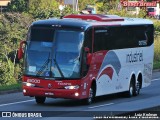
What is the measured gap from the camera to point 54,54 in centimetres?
2238

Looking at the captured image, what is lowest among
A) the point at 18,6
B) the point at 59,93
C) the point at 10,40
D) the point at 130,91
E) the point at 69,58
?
the point at 18,6

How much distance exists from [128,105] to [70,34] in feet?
10.6

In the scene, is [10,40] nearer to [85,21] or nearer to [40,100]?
[40,100]

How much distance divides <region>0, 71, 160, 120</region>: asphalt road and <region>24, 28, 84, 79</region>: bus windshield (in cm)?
116

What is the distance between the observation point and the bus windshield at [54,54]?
22250 millimetres

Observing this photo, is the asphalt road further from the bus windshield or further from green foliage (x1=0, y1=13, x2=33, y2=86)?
green foliage (x1=0, y1=13, x2=33, y2=86)

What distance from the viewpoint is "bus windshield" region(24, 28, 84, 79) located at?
73.0 ft

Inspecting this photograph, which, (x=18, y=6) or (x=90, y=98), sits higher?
(x=90, y=98)

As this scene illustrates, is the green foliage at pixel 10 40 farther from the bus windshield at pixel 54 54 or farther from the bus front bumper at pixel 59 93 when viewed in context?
the bus front bumper at pixel 59 93

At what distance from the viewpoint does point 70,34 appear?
22531mm

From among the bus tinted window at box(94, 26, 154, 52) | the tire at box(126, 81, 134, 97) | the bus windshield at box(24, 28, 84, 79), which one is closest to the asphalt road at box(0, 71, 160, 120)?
the tire at box(126, 81, 134, 97)

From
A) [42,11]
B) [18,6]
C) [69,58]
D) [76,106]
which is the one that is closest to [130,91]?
[76,106]

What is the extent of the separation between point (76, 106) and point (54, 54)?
6.51 ft

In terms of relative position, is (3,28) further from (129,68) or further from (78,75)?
(78,75)
